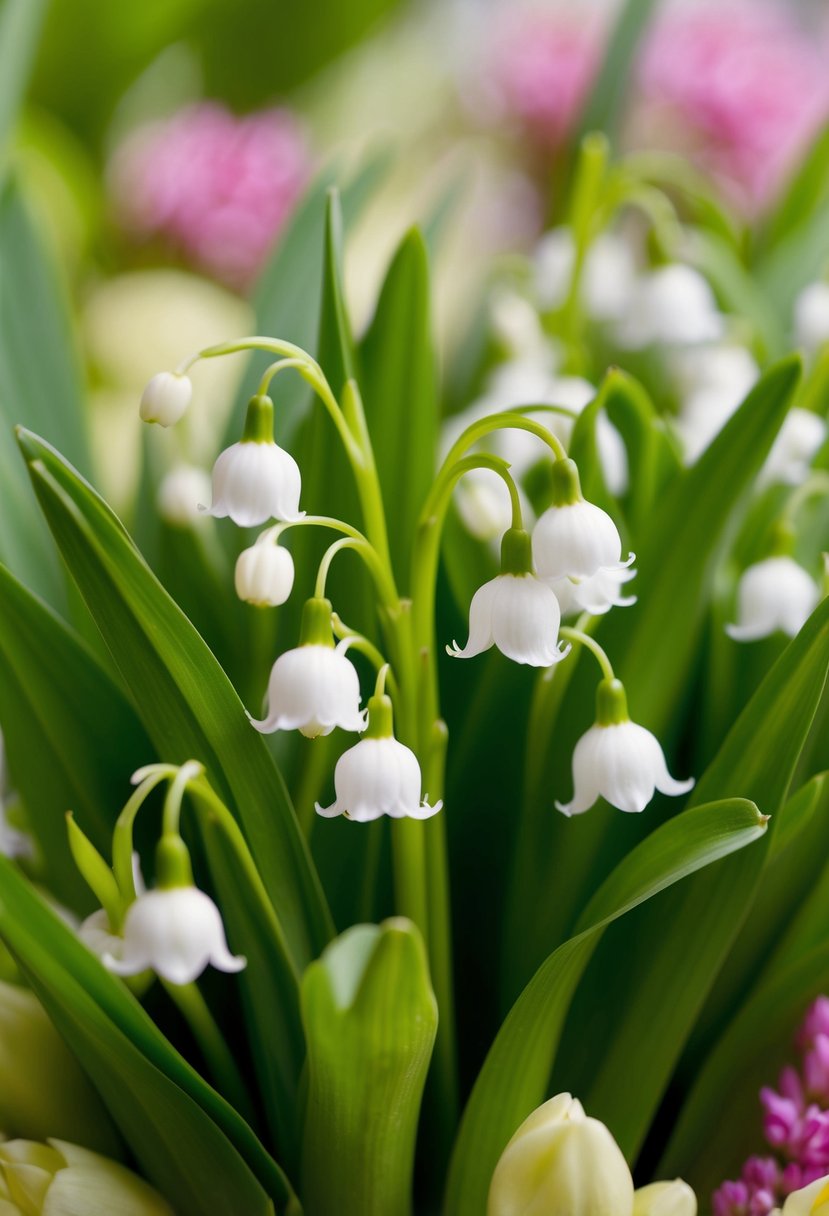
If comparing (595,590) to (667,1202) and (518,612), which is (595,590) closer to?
(518,612)

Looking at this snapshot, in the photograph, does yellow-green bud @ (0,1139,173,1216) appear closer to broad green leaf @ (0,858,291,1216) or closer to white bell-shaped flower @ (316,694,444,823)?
broad green leaf @ (0,858,291,1216)

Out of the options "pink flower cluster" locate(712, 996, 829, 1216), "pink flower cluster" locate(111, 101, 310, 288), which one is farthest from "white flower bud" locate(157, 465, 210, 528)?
"pink flower cluster" locate(111, 101, 310, 288)

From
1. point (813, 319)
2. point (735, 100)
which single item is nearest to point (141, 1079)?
point (813, 319)

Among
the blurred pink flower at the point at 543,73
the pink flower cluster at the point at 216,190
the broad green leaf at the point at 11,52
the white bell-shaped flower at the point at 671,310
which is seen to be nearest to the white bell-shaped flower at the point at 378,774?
the white bell-shaped flower at the point at 671,310

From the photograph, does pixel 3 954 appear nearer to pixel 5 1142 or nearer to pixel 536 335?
pixel 5 1142

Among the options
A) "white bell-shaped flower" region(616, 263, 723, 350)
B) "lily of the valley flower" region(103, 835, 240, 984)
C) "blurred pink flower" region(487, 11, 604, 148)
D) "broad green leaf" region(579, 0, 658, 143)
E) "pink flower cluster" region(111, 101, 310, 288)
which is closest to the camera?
"lily of the valley flower" region(103, 835, 240, 984)

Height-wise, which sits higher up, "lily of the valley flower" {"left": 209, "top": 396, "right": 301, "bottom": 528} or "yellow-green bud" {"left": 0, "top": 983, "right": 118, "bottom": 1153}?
"lily of the valley flower" {"left": 209, "top": 396, "right": 301, "bottom": 528}
